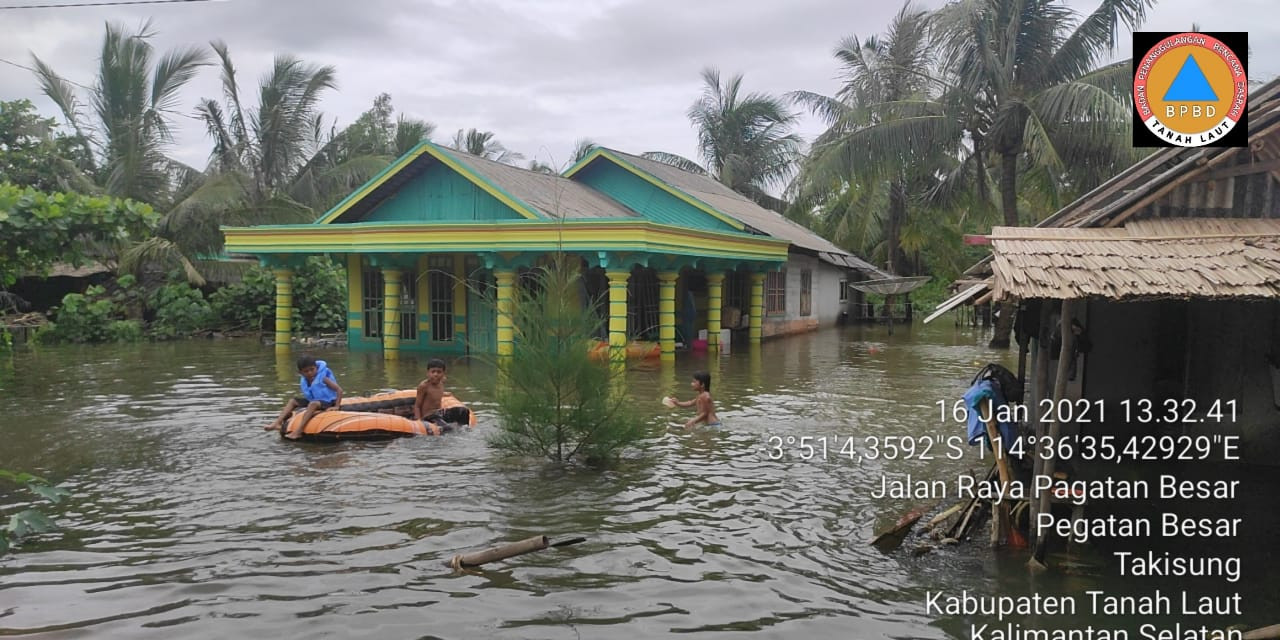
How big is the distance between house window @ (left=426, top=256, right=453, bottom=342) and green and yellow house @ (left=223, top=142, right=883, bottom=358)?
0.09ft

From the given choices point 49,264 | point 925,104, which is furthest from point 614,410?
point 925,104

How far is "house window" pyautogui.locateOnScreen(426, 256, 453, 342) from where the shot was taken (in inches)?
838

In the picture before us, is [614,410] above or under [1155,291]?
under

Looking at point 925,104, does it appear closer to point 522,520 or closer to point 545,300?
point 545,300

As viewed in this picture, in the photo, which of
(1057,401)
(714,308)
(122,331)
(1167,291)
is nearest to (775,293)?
(714,308)

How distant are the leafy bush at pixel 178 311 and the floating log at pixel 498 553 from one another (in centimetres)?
2169

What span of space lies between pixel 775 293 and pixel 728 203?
302 centimetres

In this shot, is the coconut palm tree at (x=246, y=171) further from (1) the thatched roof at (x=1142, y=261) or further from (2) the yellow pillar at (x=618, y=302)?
(1) the thatched roof at (x=1142, y=261)

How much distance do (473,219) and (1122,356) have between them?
43.5 feet

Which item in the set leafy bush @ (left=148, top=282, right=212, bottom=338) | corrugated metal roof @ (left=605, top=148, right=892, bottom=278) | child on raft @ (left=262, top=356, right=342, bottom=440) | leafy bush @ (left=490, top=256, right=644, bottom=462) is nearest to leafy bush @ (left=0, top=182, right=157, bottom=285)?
child on raft @ (left=262, top=356, right=342, bottom=440)

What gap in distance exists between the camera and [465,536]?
287 inches

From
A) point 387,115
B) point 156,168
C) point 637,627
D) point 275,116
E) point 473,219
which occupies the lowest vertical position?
point 637,627

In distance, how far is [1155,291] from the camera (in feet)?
19.7

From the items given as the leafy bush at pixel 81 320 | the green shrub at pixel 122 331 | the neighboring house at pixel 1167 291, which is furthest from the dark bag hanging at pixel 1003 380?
the leafy bush at pixel 81 320
